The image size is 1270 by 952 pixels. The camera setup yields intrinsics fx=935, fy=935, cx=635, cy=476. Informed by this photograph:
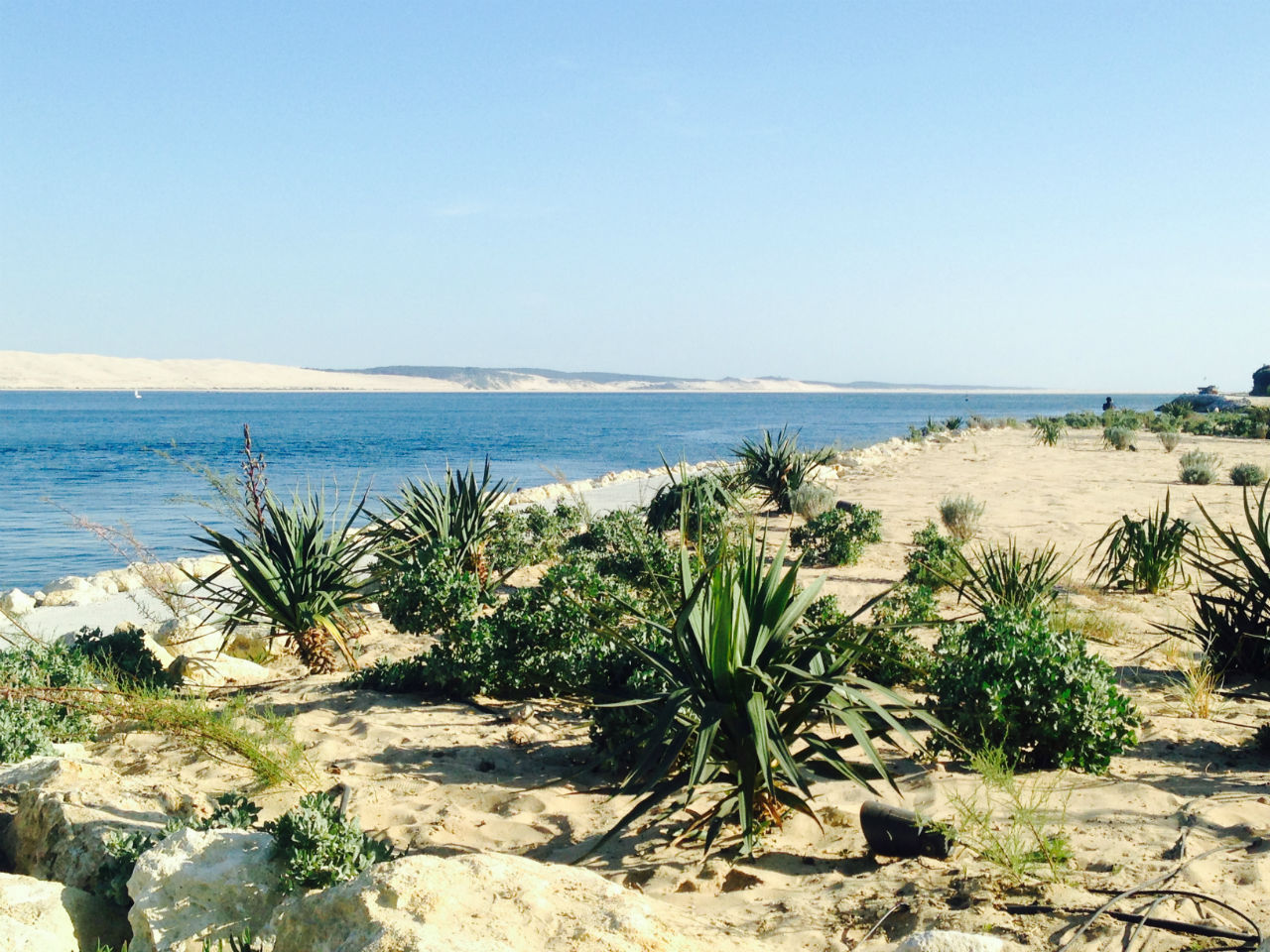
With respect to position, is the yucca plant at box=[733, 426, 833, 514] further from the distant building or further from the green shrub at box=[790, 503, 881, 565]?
the distant building

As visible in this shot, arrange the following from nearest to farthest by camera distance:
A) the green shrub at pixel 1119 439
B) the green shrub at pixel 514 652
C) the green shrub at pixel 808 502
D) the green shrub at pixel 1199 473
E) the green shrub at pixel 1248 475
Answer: the green shrub at pixel 514 652 < the green shrub at pixel 808 502 < the green shrub at pixel 1248 475 < the green shrub at pixel 1199 473 < the green shrub at pixel 1119 439

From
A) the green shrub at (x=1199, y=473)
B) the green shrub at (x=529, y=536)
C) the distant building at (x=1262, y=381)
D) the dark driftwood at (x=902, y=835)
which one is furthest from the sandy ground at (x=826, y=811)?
the distant building at (x=1262, y=381)

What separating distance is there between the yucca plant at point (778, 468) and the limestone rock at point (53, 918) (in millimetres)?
11224

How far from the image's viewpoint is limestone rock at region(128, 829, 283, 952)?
3062 millimetres

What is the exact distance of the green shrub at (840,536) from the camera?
33.1 ft

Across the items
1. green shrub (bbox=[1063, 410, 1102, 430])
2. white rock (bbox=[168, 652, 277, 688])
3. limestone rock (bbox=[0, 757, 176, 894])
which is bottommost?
white rock (bbox=[168, 652, 277, 688])

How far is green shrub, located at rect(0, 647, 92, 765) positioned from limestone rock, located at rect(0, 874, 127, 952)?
1.75 metres

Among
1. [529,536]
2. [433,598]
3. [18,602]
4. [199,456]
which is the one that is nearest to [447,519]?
[433,598]

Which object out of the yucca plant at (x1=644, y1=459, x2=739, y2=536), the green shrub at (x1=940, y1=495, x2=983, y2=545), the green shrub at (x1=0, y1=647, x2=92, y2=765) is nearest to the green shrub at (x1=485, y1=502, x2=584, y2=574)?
the yucca plant at (x1=644, y1=459, x2=739, y2=536)

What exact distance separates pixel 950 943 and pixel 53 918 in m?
2.88

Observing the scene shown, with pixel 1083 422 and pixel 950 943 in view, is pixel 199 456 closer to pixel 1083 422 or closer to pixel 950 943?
pixel 1083 422

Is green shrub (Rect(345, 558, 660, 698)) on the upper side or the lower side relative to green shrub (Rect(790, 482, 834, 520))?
lower

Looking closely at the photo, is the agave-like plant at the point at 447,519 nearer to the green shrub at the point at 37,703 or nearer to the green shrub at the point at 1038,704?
the green shrub at the point at 37,703

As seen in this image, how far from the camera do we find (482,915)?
2.69 metres
